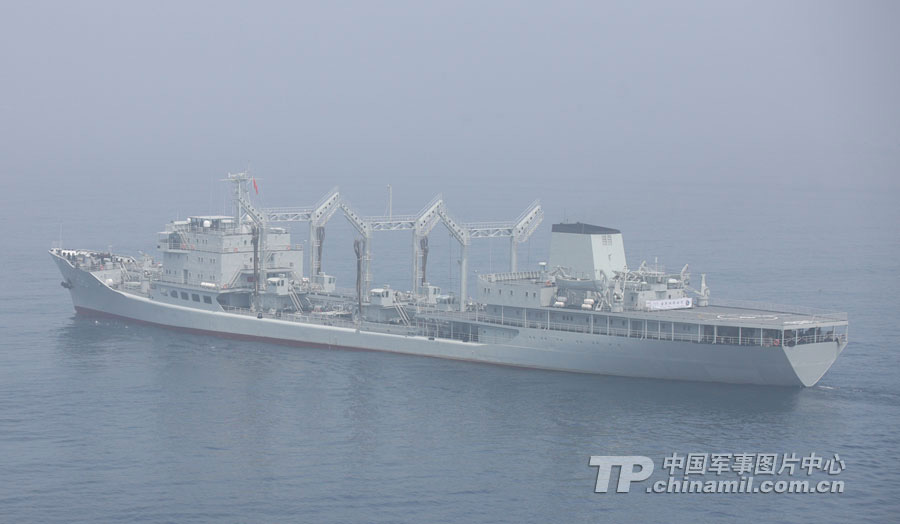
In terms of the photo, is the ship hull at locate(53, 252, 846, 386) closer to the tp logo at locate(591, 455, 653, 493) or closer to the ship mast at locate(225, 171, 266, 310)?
the ship mast at locate(225, 171, 266, 310)

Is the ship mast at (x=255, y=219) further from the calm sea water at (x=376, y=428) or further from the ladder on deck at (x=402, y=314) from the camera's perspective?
the ladder on deck at (x=402, y=314)

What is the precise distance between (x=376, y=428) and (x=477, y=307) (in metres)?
17.2

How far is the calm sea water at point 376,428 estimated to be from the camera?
39.1m

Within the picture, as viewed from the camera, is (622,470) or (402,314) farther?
(402,314)

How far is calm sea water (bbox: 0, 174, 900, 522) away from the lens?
3906 centimetres

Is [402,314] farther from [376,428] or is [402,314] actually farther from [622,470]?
[622,470]

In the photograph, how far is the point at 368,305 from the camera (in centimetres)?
6900

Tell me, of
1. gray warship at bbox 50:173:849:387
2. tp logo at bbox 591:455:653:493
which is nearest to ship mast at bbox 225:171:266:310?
gray warship at bbox 50:173:849:387

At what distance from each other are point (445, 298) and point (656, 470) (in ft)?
95.1

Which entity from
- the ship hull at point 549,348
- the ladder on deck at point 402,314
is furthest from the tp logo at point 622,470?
the ladder on deck at point 402,314

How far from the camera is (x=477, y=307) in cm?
6400

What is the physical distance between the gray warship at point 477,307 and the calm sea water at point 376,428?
153cm

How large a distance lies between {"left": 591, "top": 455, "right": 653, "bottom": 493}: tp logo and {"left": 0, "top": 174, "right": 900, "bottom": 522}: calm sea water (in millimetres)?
516

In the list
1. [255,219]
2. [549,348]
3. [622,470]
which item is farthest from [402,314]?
[622,470]
